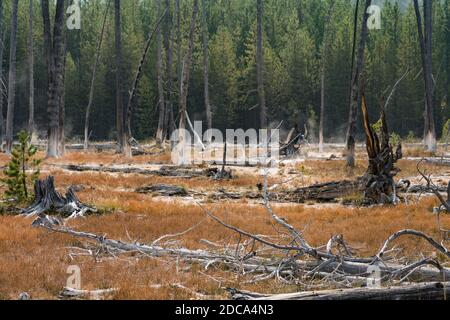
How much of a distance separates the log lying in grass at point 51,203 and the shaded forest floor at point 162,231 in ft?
1.64

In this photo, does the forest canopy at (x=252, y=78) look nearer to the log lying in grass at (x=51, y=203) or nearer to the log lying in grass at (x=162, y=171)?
the log lying in grass at (x=162, y=171)

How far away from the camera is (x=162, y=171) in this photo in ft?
66.9

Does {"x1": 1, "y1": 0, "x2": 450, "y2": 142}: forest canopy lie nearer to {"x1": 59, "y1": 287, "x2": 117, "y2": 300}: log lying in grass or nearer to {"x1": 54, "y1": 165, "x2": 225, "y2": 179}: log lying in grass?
{"x1": 54, "y1": 165, "x2": 225, "y2": 179}: log lying in grass

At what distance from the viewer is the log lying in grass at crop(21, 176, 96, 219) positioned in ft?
37.3

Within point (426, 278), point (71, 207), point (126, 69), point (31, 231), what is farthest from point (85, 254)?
point (126, 69)

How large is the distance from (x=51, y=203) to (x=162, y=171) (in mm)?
8867

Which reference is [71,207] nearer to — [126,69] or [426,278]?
[426,278]

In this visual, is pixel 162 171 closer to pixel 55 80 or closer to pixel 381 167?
pixel 55 80

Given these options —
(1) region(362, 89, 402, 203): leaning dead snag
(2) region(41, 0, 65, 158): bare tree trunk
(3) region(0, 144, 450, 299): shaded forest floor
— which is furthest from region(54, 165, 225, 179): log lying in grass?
(1) region(362, 89, 402, 203): leaning dead snag

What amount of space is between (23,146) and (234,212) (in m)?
5.11

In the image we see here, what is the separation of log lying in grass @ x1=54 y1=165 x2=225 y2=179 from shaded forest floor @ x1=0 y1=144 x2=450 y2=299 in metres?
1.31

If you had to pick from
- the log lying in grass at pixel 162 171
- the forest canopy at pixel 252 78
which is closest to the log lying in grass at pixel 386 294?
the log lying in grass at pixel 162 171

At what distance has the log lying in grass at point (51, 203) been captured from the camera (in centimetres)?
1138

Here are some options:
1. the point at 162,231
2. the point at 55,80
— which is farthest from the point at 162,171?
the point at 162,231
